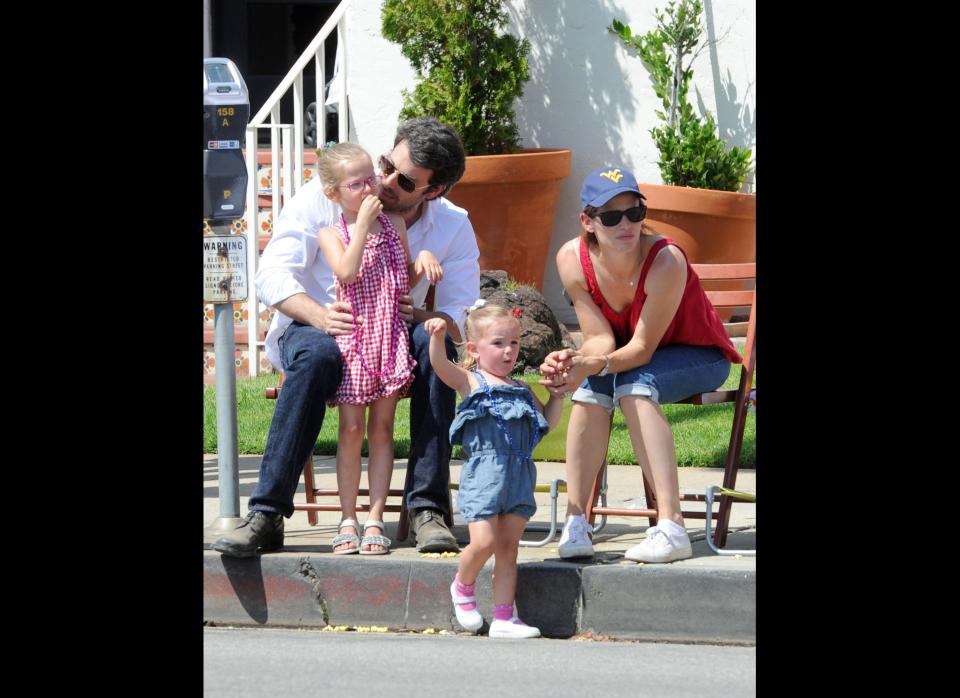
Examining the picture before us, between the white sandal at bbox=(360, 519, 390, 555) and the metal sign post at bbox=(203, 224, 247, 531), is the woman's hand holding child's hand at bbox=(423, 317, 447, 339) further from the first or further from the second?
the metal sign post at bbox=(203, 224, 247, 531)

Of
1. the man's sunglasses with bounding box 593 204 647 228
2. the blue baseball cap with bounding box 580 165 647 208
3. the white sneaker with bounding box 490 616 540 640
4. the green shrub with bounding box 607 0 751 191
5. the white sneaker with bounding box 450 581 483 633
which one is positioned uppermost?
the green shrub with bounding box 607 0 751 191

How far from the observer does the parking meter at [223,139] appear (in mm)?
5207

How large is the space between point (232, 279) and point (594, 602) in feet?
5.99

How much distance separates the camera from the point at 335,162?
533 cm

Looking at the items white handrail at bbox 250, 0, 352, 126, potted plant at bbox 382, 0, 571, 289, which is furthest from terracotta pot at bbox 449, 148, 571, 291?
white handrail at bbox 250, 0, 352, 126

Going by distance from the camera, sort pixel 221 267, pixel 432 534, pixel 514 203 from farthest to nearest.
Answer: pixel 514 203 < pixel 221 267 < pixel 432 534

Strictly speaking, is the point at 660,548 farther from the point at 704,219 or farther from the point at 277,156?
the point at 277,156

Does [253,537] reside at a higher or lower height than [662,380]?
lower

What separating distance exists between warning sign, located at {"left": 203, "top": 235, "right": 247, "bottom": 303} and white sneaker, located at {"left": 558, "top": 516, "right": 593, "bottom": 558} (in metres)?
1.52

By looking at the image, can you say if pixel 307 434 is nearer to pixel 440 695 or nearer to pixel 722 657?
pixel 440 695

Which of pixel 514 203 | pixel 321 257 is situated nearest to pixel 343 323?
→ pixel 321 257

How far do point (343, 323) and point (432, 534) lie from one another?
2.73ft

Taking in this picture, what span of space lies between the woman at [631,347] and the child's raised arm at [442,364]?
0.35 metres

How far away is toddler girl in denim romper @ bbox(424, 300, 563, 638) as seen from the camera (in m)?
4.74
